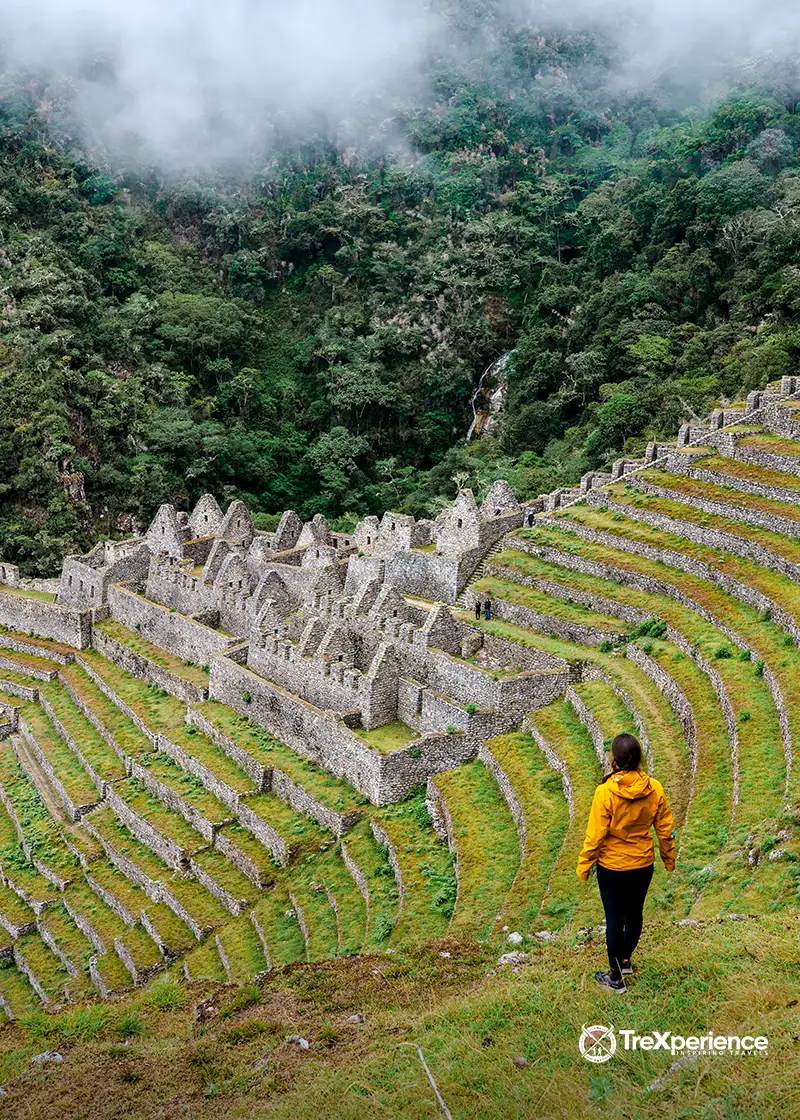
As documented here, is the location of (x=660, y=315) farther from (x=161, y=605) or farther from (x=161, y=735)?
(x=161, y=735)

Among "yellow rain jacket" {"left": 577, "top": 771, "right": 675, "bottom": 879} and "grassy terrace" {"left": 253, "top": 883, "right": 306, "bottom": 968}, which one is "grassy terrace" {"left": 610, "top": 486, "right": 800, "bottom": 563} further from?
"yellow rain jacket" {"left": 577, "top": 771, "right": 675, "bottom": 879}

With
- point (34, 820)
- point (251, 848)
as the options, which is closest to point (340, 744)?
point (251, 848)

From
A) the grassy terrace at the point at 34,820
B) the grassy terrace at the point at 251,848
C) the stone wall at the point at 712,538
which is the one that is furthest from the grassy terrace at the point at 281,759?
the stone wall at the point at 712,538

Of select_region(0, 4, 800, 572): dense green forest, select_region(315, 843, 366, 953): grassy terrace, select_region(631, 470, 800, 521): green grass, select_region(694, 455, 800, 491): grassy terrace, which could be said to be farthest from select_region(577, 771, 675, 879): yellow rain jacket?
select_region(0, 4, 800, 572): dense green forest

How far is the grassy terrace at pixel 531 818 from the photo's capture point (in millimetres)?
12930

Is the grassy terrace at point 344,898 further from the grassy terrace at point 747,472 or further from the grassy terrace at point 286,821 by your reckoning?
the grassy terrace at point 747,472

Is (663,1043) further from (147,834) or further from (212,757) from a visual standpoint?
(212,757)

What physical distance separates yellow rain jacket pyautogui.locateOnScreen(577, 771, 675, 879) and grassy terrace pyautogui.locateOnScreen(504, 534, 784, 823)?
506 cm

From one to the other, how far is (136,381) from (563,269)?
1100 inches

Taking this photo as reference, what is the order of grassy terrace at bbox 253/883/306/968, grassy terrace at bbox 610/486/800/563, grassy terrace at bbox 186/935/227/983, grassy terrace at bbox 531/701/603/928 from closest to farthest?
grassy terrace at bbox 531/701/603/928 → grassy terrace at bbox 253/883/306/968 → grassy terrace at bbox 186/935/227/983 → grassy terrace at bbox 610/486/800/563

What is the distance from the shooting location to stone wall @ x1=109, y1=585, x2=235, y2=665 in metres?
26.0

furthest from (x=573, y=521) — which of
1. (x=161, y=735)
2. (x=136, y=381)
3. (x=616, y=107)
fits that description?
(x=616, y=107)

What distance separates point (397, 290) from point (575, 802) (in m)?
60.4

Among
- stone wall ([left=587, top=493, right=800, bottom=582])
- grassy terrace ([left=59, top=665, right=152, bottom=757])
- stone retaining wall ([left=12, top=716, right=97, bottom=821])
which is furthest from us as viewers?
grassy terrace ([left=59, top=665, right=152, bottom=757])
